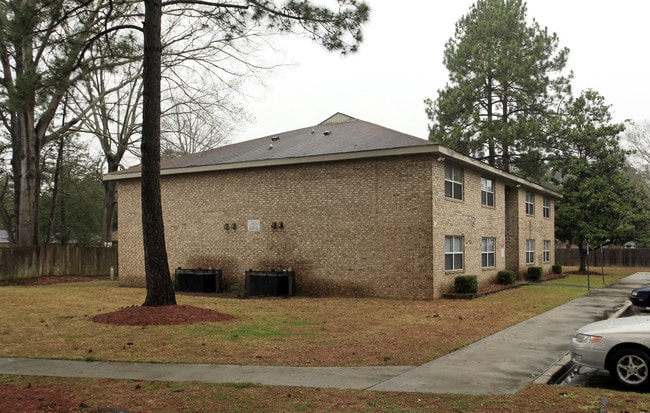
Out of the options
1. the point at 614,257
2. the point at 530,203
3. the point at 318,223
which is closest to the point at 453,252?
the point at 318,223

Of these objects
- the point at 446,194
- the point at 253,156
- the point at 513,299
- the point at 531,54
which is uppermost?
the point at 531,54

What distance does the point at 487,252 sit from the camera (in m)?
24.2

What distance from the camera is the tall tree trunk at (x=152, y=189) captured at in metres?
13.8

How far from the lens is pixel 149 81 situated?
1405cm

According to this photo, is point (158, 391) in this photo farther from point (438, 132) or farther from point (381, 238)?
point (438, 132)

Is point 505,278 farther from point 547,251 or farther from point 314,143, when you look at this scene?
point 547,251

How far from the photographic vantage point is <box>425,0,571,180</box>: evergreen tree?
41906 millimetres

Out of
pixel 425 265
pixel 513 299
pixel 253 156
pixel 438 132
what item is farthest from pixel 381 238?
pixel 438 132

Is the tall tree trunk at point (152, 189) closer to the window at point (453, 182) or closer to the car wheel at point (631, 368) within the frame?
the car wheel at point (631, 368)

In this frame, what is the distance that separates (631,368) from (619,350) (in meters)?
0.28

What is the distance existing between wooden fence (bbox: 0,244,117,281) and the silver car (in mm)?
26548

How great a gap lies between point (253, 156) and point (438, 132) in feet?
81.8

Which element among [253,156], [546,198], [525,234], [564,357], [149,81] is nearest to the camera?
[564,357]

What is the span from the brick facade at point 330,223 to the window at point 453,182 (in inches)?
9.9
